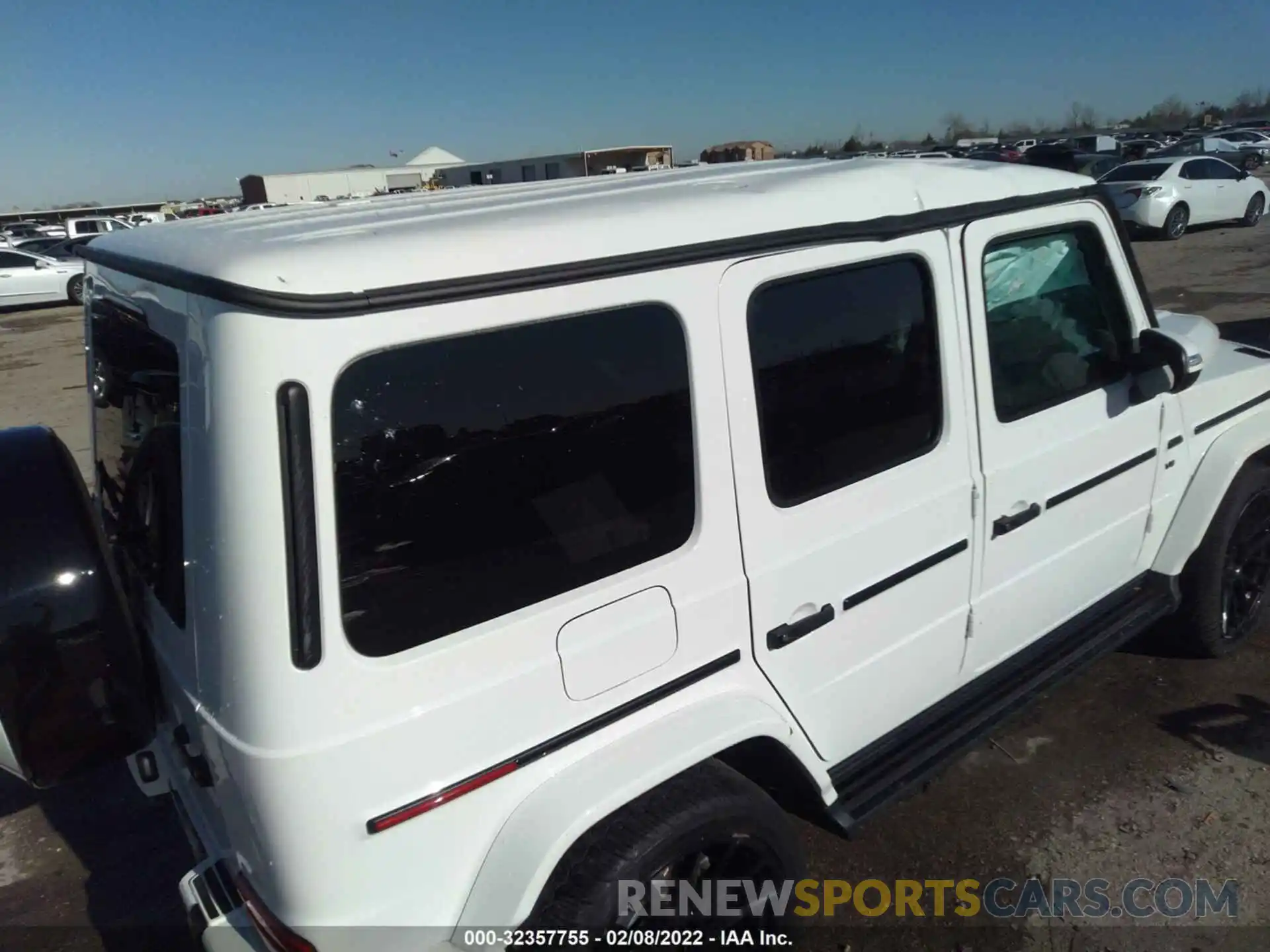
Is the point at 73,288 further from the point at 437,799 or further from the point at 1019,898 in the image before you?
the point at 1019,898

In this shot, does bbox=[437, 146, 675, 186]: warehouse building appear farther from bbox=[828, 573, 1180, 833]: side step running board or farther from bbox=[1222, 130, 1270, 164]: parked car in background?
bbox=[1222, 130, 1270, 164]: parked car in background

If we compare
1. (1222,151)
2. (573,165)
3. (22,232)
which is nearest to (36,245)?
(573,165)

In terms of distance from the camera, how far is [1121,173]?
55.6 ft

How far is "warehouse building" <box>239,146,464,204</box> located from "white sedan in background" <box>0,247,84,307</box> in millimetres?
23059

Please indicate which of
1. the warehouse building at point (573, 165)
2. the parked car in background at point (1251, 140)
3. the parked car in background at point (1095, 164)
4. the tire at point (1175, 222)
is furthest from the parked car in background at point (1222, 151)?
the warehouse building at point (573, 165)

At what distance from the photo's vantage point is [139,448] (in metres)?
1.92

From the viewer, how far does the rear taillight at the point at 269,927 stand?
5.10 feet

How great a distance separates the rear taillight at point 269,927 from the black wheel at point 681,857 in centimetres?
45

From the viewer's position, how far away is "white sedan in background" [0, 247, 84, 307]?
1781cm

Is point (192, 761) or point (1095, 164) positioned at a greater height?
point (1095, 164)

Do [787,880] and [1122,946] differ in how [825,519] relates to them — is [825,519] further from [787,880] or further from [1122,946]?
[1122,946]

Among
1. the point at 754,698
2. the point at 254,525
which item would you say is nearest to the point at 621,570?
the point at 754,698

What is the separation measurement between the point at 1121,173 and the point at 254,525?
19483 mm

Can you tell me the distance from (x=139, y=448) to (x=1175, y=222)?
19.4 m
